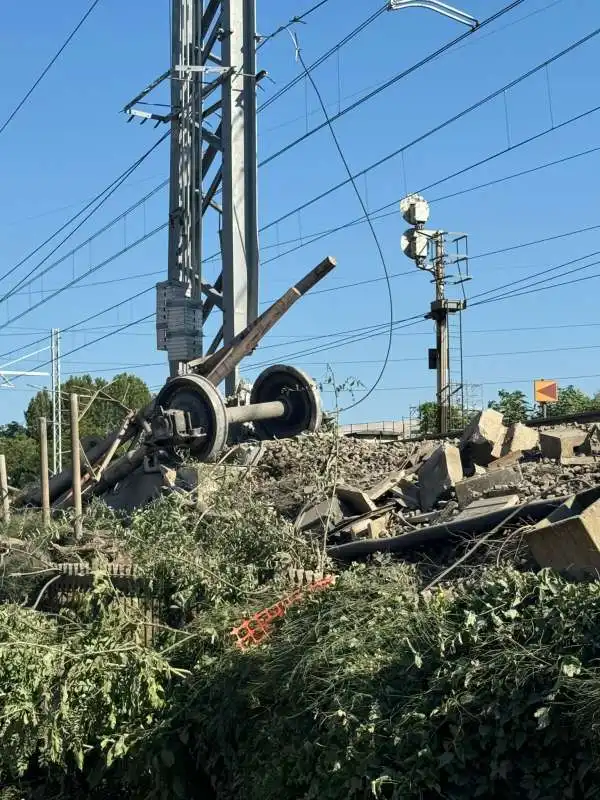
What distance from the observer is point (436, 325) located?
1203 inches

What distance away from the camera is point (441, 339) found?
30172 millimetres

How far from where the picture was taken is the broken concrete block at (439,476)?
399 inches

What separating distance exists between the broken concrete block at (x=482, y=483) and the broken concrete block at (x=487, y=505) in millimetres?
469

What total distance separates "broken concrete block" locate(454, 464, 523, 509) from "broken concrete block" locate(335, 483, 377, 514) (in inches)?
33.2

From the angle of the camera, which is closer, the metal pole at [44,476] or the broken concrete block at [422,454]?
the metal pole at [44,476]

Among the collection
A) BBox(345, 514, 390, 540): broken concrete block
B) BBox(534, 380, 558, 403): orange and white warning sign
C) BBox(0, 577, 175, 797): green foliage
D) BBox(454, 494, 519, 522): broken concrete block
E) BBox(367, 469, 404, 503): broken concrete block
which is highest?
BBox(534, 380, 558, 403): orange and white warning sign

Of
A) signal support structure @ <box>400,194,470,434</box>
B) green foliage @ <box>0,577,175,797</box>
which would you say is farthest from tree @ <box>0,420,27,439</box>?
green foliage @ <box>0,577,175,797</box>

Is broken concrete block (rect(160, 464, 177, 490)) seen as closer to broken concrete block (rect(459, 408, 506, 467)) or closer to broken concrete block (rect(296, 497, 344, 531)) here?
broken concrete block (rect(296, 497, 344, 531))

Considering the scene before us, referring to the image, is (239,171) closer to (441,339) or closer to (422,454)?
(422,454)

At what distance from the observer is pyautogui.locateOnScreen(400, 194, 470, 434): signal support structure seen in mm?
28984

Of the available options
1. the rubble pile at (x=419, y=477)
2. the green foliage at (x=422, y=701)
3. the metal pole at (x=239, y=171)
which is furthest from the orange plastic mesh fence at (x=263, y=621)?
the metal pole at (x=239, y=171)

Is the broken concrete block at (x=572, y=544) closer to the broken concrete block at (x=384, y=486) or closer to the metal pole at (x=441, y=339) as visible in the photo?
the broken concrete block at (x=384, y=486)

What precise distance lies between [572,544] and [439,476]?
3.79m

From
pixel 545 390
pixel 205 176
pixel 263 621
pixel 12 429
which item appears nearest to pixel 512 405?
pixel 545 390
